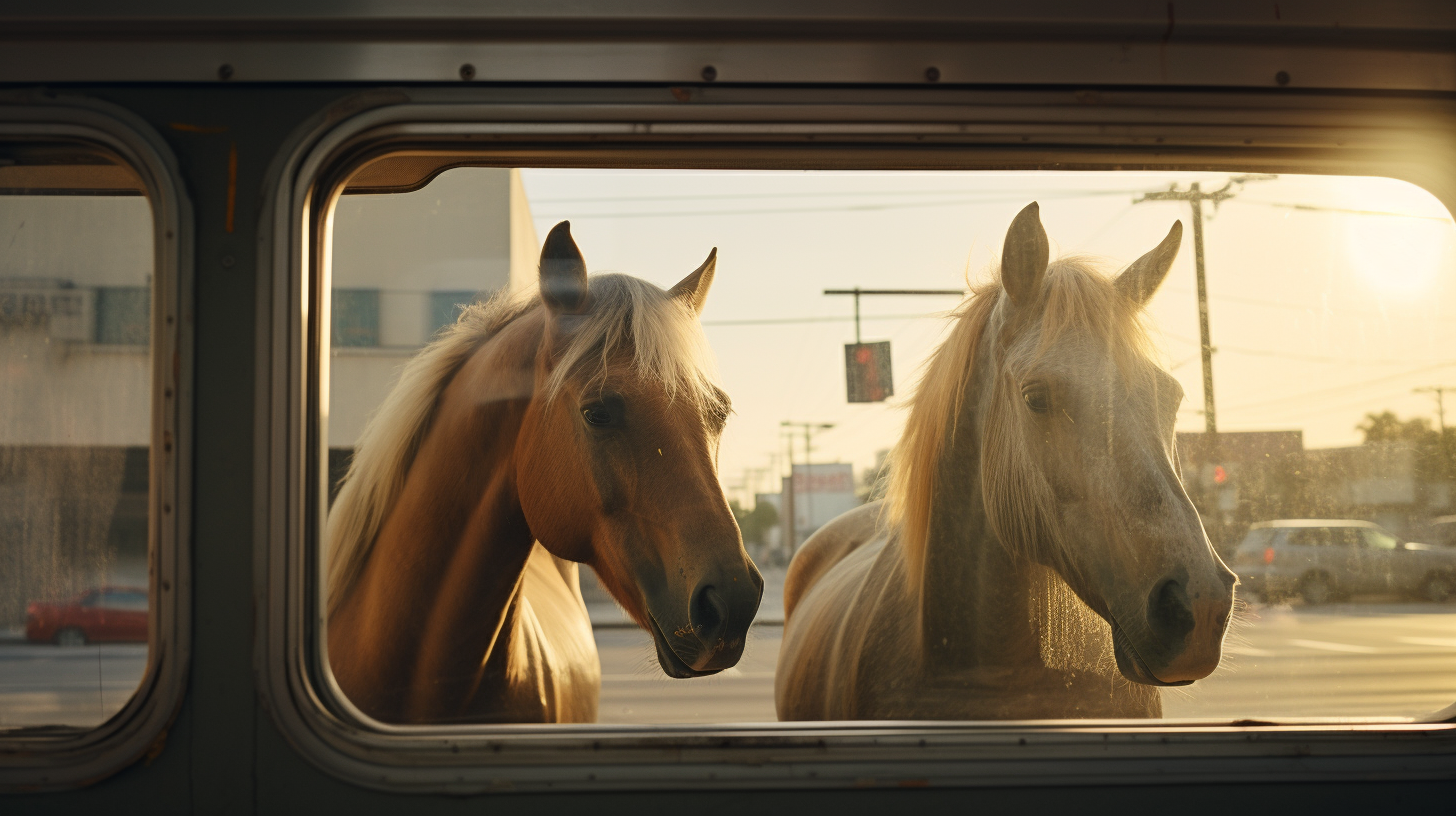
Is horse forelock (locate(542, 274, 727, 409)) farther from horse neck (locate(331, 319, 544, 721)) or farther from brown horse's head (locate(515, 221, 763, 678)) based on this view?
horse neck (locate(331, 319, 544, 721))

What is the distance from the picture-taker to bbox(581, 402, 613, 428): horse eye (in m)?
1.74

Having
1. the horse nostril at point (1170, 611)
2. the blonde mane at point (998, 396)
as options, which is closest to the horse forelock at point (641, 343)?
the blonde mane at point (998, 396)

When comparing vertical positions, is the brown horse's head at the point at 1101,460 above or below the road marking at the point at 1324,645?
above

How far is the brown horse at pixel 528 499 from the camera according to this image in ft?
5.46

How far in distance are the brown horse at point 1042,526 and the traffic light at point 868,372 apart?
93 millimetres

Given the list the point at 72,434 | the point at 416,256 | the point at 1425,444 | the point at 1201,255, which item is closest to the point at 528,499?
the point at 416,256

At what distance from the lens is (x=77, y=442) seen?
141cm

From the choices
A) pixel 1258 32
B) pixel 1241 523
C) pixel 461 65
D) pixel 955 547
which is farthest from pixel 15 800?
pixel 1258 32

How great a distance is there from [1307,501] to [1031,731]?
0.66 meters

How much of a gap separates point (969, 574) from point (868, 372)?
0.46 metres

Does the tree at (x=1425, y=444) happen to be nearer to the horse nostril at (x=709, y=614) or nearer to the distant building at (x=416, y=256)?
the horse nostril at (x=709, y=614)

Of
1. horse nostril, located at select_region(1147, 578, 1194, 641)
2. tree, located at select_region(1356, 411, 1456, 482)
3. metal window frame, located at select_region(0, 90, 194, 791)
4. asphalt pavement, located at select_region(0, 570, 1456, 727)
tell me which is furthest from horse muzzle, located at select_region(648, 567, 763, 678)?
tree, located at select_region(1356, 411, 1456, 482)

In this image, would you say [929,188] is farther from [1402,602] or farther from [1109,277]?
[1402,602]

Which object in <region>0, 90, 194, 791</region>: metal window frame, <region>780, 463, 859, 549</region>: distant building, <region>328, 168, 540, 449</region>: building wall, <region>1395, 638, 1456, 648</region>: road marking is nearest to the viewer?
<region>0, 90, 194, 791</region>: metal window frame
